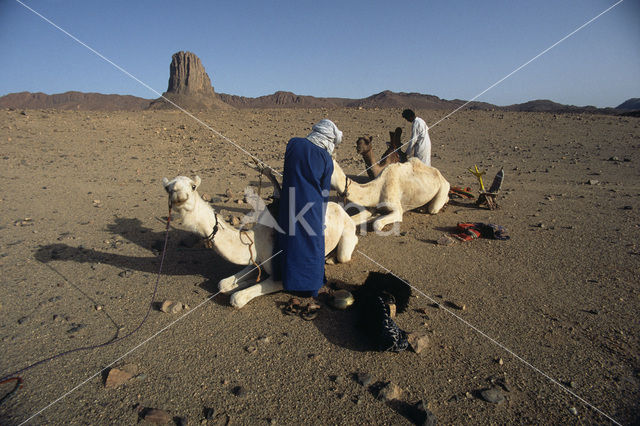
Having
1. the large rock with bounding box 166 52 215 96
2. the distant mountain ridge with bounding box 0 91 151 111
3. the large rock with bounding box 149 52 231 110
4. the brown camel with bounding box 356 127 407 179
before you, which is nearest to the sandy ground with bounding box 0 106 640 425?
the brown camel with bounding box 356 127 407 179

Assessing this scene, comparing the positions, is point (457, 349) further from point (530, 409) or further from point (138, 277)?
point (138, 277)

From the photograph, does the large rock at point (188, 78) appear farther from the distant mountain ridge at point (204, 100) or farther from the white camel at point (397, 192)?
the white camel at point (397, 192)

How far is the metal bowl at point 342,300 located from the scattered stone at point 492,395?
1.63 metres

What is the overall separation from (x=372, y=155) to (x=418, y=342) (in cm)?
502

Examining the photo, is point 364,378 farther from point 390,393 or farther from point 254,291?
point 254,291

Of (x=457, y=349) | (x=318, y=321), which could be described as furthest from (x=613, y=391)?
(x=318, y=321)

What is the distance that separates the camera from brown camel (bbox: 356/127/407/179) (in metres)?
7.35

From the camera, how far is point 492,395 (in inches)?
117

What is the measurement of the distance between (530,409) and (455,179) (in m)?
8.51

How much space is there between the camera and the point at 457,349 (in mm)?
3551

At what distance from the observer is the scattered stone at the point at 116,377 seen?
3.04 meters

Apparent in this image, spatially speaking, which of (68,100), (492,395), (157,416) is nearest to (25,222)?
(157,416)

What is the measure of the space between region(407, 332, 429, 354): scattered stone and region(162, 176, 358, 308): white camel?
65.5 inches

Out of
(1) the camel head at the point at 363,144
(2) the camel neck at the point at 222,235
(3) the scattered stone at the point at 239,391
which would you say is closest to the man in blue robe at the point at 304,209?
(2) the camel neck at the point at 222,235
